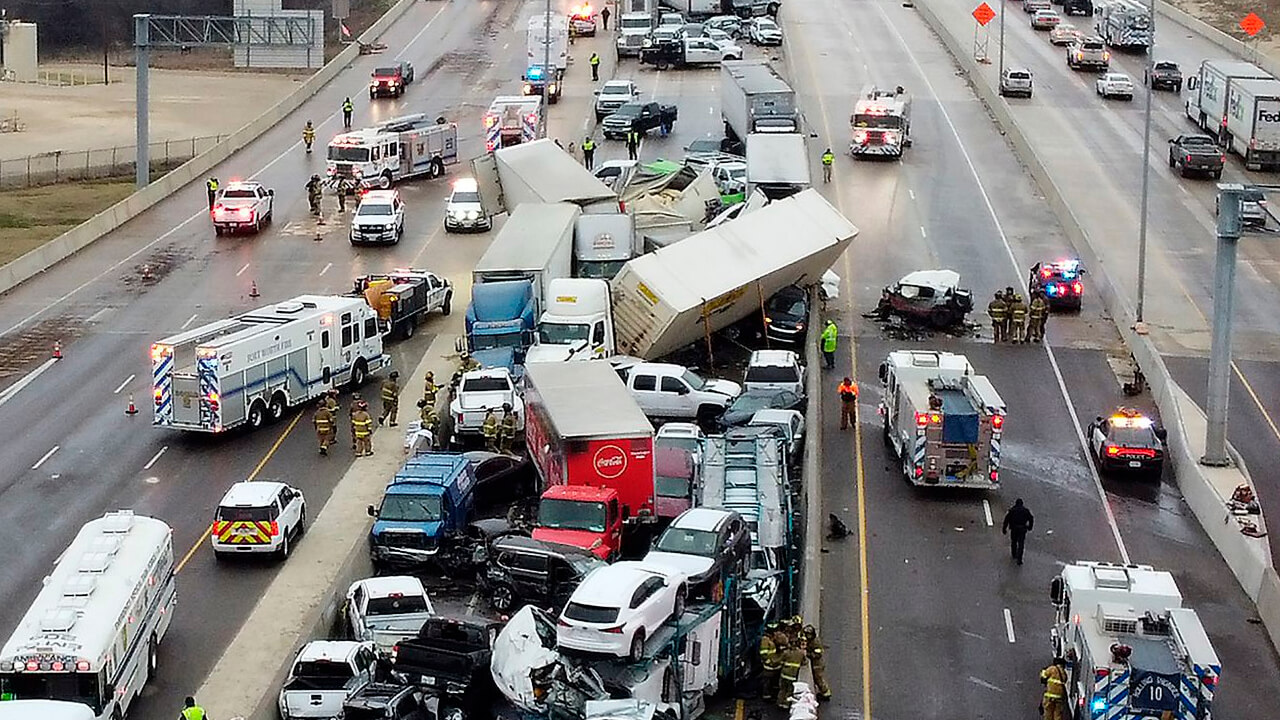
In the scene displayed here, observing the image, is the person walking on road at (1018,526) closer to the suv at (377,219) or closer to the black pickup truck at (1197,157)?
the suv at (377,219)

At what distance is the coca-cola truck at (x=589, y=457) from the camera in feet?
114

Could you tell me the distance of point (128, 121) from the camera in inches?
3991

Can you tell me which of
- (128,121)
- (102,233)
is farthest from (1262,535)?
(128,121)

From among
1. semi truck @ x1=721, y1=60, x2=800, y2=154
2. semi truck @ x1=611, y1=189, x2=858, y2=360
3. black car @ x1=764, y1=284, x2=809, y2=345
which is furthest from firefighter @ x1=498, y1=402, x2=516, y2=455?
semi truck @ x1=721, y1=60, x2=800, y2=154

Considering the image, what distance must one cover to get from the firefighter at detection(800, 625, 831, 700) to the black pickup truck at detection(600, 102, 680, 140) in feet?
163

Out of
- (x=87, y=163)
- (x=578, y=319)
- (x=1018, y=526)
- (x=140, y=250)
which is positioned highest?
(x=578, y=319)

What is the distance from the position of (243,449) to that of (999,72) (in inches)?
2320

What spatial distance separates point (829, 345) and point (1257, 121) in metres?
33.0

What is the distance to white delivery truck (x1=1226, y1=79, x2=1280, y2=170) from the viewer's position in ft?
242

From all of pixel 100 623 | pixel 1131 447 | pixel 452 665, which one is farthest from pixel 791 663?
pixel 1131 447

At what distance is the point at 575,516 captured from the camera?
34781 millimetres

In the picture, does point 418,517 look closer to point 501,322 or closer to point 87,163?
point 501,322

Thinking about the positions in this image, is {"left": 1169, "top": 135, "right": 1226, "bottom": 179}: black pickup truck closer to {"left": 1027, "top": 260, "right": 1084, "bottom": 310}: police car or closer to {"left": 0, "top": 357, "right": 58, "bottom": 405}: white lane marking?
{"left": 1027, "top": 260, "right": 1084, "bottom": 310}: police car

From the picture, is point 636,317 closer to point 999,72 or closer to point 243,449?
point 243,449
